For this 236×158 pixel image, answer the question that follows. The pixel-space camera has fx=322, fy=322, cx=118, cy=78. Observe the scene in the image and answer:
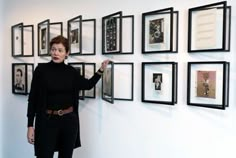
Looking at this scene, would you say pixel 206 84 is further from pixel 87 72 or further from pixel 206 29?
pixel 87 72

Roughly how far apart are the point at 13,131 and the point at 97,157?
1125 mm

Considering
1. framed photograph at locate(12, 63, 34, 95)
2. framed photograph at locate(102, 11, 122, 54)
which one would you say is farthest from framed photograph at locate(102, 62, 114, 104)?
framed photograph at locate(12, 63, 34, 95)

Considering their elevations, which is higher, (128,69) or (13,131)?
(128,69)

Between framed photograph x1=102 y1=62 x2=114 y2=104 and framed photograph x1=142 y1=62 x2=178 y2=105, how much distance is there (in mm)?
253

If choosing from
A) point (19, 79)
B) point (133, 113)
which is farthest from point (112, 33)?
point (19, 79)

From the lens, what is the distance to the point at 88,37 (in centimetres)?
277

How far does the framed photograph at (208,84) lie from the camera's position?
1.97 metres

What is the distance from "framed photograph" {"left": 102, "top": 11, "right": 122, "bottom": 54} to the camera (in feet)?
8.21

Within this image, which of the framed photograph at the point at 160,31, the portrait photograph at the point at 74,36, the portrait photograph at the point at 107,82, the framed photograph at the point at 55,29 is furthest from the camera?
the framed photograph at the point at 55,29

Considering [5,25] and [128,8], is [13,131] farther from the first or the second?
[128,8]

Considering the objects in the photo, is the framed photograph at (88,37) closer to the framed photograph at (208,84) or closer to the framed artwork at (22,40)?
the framed artwork at (22,40)

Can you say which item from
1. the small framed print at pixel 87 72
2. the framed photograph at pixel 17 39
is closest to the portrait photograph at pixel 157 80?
the small framed print at pixel 87 72

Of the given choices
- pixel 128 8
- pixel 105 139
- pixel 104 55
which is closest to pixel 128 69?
pixel 104 55

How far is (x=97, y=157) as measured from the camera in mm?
2785
